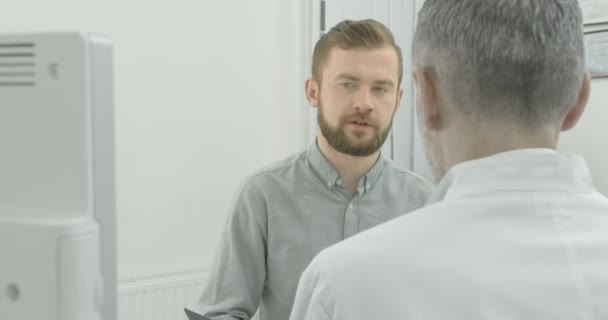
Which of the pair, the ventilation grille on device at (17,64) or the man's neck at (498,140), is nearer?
the ventilation grille on device at (17,64)

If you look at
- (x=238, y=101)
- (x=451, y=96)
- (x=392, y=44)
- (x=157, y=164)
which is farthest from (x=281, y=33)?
(x=451, y=96)

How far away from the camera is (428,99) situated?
0.82 metres

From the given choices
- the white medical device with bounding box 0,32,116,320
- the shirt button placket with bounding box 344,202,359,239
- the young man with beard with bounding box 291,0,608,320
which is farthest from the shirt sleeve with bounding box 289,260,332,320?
the shirt button placket with bounding box 344,202,359,239

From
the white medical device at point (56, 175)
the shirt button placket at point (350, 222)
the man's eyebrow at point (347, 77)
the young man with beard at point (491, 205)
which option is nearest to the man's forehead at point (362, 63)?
the man's eyebrow at point (347, 77)

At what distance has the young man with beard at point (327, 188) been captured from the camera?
1.73 metres

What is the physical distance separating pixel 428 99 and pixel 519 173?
0.14m

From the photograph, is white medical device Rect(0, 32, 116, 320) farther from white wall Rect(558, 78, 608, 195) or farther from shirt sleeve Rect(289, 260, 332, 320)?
white wall Rect(558, 78, 608, 195)

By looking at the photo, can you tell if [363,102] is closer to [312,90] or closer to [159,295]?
[312,90]

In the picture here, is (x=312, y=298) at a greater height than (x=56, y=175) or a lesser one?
lesser

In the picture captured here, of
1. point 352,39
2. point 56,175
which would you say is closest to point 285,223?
point 352,39

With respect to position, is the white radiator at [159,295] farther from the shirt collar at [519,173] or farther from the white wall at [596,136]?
the shirt collar at [519,173]

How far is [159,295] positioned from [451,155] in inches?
72.7

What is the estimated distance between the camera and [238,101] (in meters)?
2.69

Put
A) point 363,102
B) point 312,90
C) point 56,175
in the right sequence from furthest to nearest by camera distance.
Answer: point 312,90
point 363,102
point 56,175
